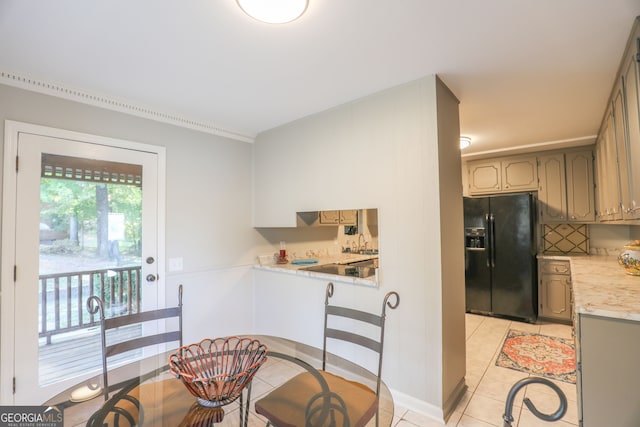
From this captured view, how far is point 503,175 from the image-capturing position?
14.6 feet

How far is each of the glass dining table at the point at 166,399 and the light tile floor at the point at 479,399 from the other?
0.04 ft

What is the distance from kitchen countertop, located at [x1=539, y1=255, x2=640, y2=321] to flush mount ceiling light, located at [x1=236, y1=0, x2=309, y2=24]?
79.9 inches

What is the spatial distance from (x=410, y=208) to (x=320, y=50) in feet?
4.01

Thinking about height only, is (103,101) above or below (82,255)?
above

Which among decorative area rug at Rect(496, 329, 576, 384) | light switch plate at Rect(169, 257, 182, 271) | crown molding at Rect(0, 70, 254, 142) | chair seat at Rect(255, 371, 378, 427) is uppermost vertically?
crown molding at Rect(0, 70, 254, 142)

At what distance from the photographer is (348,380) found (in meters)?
1.69

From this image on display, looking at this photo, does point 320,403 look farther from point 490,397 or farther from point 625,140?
point 625,140

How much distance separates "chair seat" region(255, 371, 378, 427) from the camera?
4.48 ft

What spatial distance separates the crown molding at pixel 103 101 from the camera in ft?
6.91

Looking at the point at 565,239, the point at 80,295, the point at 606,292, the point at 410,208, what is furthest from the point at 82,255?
the point at 565,239

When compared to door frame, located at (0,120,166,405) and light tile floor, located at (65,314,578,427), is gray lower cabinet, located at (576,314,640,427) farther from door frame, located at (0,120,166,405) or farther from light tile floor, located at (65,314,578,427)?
door frame, located at (0,120,166,405)

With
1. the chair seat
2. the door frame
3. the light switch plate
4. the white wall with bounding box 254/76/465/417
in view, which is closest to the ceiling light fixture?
the white wall with bounding box 254/76/465/417

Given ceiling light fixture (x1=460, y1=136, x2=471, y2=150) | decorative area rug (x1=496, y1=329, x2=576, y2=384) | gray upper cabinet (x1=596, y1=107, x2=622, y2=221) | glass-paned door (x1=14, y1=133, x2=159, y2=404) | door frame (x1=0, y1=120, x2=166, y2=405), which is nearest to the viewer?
door frame (x1=0, y1=120, x2=166, y2=405)

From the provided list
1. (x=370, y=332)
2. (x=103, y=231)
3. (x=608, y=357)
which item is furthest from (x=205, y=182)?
(x=608, y=357)
